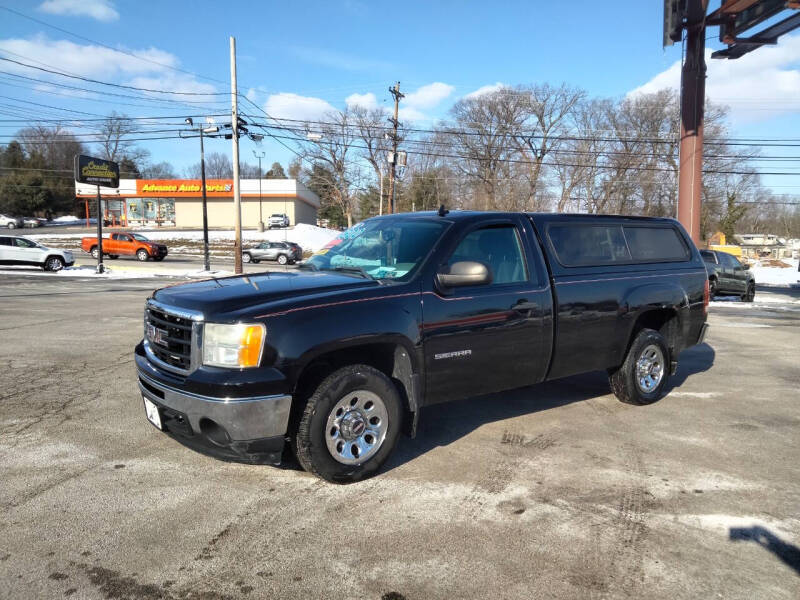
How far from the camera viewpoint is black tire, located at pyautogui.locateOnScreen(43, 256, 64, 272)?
1018 inches

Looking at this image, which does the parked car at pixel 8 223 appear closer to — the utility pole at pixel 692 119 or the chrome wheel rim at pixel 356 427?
the utility pole at pixel 692 119

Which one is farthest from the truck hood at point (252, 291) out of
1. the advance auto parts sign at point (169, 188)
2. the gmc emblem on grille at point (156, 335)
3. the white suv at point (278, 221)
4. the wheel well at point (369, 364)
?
the advance auto parts sign at point (169, 188)

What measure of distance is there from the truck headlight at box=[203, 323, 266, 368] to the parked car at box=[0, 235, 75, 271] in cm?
2689

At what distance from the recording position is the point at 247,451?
11.3 feet

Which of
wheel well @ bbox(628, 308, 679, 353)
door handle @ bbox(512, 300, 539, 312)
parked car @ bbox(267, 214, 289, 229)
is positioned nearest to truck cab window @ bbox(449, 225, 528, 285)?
door handle @ bbox(512, 300, 539, 312)

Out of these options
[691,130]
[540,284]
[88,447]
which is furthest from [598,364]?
[691,130]

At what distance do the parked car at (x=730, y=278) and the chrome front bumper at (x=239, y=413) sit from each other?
17.8 metres

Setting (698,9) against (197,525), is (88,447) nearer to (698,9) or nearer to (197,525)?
(197,525)

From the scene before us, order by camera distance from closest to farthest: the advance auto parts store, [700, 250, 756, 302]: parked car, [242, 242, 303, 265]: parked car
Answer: [700, 250, 756, 302]: parked car < [242, 242, 303, 265]: parked car < the advance auto parts store

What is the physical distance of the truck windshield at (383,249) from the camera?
14.1 ft

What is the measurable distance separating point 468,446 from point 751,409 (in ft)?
10.8

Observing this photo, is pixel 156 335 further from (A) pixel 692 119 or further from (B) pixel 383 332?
(A) pixel 692 119

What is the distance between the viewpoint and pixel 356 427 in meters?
3.76

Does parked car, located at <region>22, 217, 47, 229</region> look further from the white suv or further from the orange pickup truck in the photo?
the orange pickup truck
